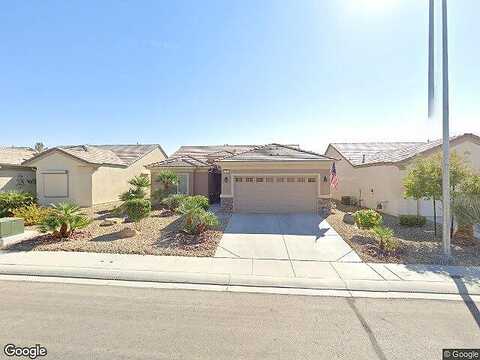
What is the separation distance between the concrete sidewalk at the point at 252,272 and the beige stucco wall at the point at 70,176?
9.65 m

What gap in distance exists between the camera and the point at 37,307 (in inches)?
183

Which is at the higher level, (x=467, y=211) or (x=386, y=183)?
(x=386, y=183)

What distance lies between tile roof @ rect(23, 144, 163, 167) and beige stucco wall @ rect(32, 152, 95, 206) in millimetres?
442

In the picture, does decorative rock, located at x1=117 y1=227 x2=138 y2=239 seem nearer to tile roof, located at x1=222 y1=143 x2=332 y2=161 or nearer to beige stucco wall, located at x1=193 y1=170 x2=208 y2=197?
tile roof, located at x1=222 y1=143 x2=332 y2=161

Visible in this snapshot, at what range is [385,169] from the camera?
15055 millimetres

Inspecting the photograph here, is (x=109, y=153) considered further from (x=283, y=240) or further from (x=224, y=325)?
(x=224, y=325)

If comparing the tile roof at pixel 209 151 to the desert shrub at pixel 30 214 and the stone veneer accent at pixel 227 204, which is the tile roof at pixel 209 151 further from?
the desert shrub at pixel 30 214

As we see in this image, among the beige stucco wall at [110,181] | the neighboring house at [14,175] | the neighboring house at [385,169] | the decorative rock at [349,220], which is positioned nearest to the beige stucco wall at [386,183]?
the neighboring house at [385,169]

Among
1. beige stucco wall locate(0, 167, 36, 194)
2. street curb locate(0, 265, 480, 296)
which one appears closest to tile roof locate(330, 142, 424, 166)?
street curb locate(0, 265, 480, 296)

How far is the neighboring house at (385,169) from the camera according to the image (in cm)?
1327

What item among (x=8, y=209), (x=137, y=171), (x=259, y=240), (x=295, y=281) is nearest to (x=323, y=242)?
(x=259, y=240)

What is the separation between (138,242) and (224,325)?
5.70 meters

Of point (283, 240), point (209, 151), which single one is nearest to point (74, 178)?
point (209, 151)

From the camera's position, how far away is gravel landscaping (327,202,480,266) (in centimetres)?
752
